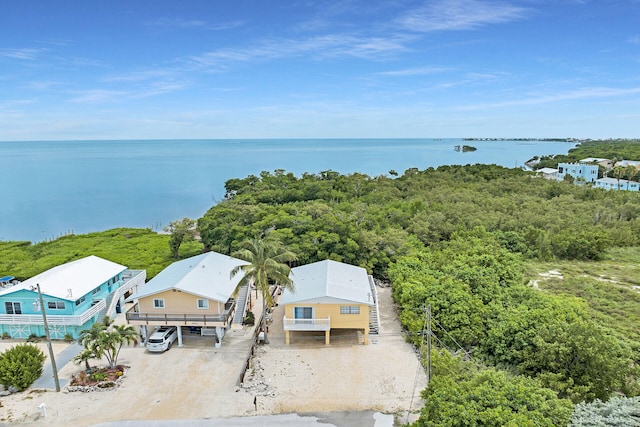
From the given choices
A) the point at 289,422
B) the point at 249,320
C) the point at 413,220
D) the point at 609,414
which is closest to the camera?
the point at 609,414

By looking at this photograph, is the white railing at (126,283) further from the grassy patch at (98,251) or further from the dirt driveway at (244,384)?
the dirt driveway at (244,384)

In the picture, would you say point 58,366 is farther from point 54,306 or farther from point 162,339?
point 162,339

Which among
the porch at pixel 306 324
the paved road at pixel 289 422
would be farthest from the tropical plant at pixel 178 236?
the paved road at pixel 289 422

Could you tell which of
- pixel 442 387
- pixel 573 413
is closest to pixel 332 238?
pixel 442 387

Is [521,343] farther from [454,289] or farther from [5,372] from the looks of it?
[5,372]

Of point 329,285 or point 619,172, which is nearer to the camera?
point 329,285

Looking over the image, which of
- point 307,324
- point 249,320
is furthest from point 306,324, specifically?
point 249,320

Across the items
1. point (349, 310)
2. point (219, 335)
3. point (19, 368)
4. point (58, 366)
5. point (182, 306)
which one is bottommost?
point (58, 366)
